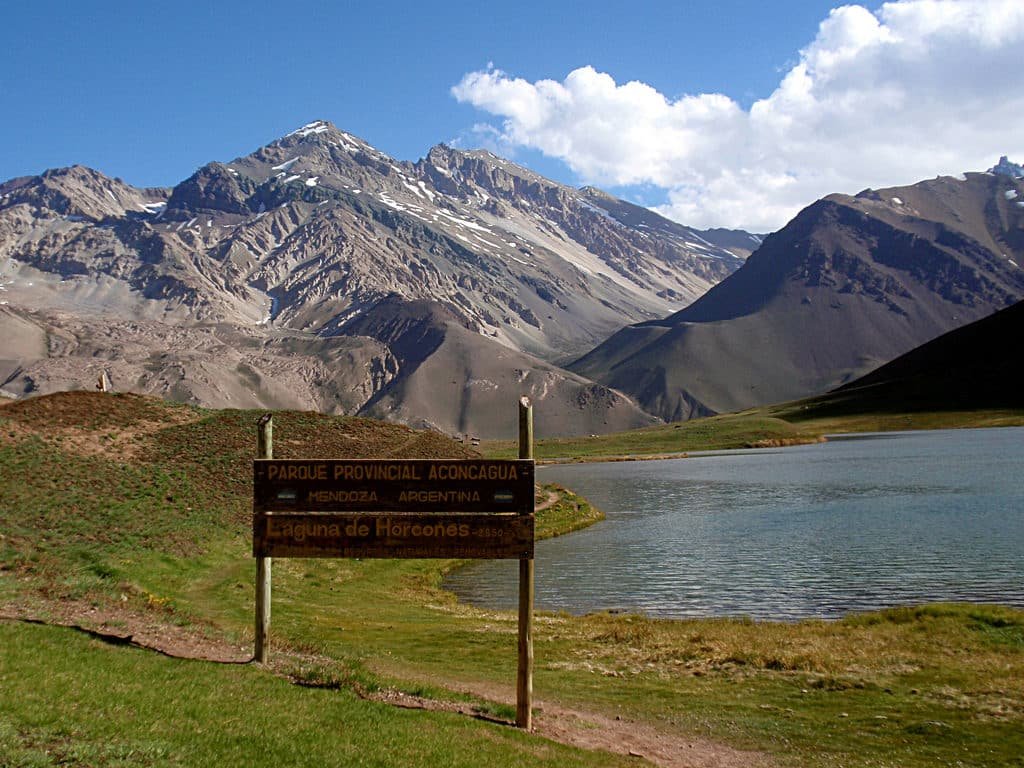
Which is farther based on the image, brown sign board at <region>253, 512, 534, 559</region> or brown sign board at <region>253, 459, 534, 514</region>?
brown sign board at <region>253, 459, 534, 514</region>

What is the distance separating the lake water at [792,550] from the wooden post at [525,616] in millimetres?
24410

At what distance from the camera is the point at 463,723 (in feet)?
54.3

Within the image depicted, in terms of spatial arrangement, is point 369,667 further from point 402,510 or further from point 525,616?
point 525,616

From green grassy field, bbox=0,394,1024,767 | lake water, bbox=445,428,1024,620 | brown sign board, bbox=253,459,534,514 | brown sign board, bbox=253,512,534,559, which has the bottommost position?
lake water, bbox=445,428,1024,620

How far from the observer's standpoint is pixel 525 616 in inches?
720

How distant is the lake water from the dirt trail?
870 inches

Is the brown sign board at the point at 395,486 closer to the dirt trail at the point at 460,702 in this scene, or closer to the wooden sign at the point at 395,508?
the wooden sign at the point at 395,508

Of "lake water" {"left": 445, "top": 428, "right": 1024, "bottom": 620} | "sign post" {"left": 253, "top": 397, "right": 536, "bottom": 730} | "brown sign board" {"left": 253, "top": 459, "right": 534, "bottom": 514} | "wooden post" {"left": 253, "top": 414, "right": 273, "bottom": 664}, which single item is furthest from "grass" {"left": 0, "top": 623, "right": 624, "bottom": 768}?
"lake water" {"left": 445, "top": 428, "right": 1024, "bottom": 620}

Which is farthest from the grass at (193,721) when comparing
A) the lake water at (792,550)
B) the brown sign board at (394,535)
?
the lake water at (792,550)

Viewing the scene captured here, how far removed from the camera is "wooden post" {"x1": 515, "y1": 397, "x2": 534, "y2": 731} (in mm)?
17609

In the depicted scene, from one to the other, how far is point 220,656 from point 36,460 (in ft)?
116

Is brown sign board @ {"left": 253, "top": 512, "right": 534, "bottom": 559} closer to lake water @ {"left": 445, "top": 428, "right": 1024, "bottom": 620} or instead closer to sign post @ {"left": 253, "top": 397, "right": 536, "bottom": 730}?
sign post @ {"left": 253, "top": 397, "right": 536, "bottom": 730}

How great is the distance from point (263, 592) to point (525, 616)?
21.0 ft

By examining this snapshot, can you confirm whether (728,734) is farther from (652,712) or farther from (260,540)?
(260,540)
